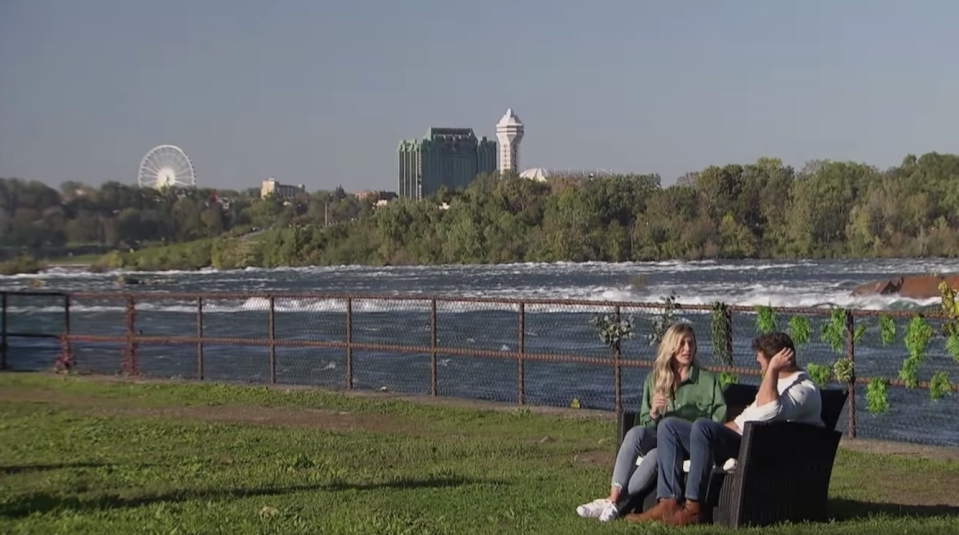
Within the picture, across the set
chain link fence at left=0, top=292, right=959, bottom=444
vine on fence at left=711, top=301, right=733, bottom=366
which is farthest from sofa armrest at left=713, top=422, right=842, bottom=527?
vine on fence at left=711, top=301, right=733, bottom=366

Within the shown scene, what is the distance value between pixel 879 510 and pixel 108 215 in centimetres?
497

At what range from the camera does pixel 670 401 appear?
823 centimetres

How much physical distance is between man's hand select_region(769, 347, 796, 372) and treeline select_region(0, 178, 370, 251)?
3631 mm

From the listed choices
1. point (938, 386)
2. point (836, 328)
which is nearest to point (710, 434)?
point (938, 386)

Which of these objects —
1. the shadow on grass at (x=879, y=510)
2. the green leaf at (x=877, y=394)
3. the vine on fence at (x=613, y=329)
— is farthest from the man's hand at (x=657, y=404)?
the vine on fence at (x=613, y=329)

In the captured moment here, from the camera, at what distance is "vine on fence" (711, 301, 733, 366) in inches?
570

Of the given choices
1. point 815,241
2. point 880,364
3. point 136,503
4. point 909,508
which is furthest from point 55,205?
point 815,241

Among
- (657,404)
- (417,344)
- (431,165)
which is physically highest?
(431,165)

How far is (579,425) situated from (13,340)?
13.4 m

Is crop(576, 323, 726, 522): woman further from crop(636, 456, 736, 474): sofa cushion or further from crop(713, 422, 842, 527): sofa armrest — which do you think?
crop(713, 422, 842, 527): sofa armrest

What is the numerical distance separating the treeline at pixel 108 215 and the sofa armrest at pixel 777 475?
12.0ft

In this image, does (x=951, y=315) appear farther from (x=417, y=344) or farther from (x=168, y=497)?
(x=417, y=344)

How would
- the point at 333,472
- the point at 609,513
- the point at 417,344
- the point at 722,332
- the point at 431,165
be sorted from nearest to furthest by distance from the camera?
the point at 609,513, the point at 333,472, the point at 722,332, the point at 417,344, the point at 431,165

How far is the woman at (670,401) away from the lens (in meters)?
8.08
